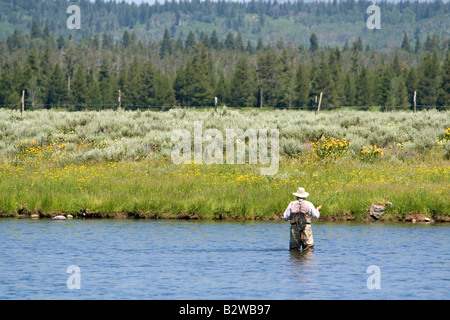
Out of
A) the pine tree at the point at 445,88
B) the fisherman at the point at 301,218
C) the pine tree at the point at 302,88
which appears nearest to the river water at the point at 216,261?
the fisherman at the point at 301,218

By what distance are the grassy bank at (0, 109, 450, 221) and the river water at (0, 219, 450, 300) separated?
3.07 feet

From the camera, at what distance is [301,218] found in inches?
648

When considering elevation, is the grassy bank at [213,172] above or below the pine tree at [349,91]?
below

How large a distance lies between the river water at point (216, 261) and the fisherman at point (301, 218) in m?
0.29

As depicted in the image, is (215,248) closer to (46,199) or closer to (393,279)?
(393,279)

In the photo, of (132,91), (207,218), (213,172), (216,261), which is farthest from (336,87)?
(216,261)

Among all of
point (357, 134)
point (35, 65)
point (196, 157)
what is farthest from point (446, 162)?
point (35, 65)

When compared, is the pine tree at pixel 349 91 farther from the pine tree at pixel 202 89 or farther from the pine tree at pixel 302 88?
the pine tree at pixel 202 89

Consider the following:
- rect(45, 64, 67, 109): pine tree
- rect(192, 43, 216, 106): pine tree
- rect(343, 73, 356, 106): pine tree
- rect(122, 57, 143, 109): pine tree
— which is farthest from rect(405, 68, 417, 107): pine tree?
rect(45, 64, 67, 109): pine tree

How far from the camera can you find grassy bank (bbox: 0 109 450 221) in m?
22.7

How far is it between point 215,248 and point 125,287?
4.10m

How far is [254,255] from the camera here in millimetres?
17312

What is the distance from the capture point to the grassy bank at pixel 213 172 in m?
22.7

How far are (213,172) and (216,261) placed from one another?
10.2 metres
